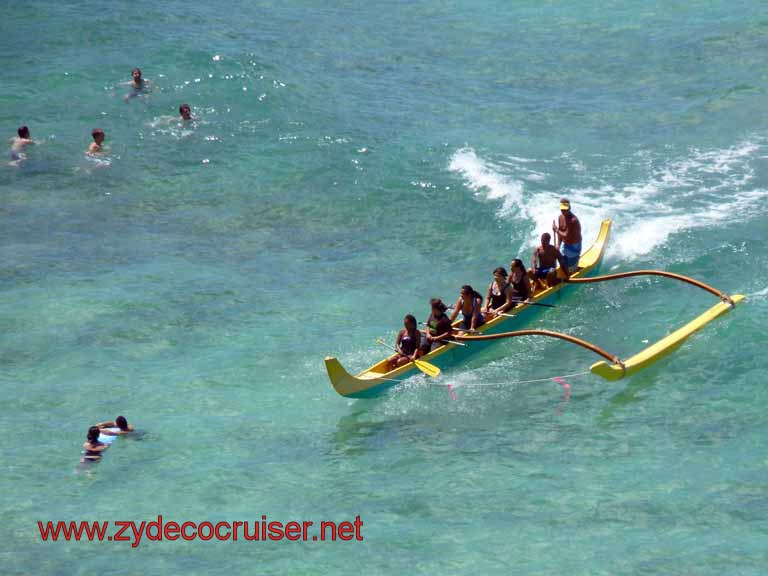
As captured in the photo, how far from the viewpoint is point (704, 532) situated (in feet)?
41.9

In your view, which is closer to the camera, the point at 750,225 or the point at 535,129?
the point at 750,225

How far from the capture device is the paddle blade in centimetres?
1602

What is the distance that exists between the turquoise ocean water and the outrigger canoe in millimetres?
365

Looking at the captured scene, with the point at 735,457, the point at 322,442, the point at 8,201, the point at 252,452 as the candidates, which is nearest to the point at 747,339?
the point at 735,457

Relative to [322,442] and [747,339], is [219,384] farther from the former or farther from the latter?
[747,339]

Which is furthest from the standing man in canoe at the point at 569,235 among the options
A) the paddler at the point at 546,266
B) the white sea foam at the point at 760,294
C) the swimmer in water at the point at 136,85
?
the swimmer in water at the point at 136,85

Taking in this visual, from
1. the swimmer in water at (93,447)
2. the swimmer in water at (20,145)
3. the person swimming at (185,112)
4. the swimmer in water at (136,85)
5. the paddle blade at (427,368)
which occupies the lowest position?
the swimmer in water at (93,447)

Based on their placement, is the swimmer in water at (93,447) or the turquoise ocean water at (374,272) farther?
the swimmer in water at (93,447)

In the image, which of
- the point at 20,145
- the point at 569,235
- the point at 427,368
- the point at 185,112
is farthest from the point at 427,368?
the point at 20,145

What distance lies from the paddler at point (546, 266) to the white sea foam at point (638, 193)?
8.96 ft

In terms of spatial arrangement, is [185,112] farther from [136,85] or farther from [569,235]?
[569,235]

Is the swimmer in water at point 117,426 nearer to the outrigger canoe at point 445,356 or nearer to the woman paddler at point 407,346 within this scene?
the outrigger canoe at point 445,356

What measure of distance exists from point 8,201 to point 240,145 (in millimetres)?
5810

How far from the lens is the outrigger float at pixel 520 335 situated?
51.8 ft
